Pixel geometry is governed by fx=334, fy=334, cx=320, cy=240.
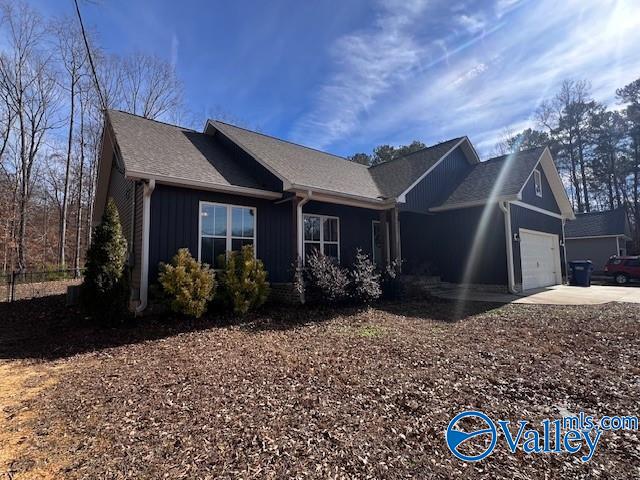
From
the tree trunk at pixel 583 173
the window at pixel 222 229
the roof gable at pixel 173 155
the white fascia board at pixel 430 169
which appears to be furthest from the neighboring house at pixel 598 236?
the window at pixel 222 229

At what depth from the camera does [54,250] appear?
69.6ft

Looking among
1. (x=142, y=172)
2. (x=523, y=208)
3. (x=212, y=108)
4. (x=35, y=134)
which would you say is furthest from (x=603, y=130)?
(x=35, y=134)

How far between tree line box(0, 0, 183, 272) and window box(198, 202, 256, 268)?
11787mm

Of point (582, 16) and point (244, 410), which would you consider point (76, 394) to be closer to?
point (244, 410)

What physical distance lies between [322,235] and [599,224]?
23.0 metres

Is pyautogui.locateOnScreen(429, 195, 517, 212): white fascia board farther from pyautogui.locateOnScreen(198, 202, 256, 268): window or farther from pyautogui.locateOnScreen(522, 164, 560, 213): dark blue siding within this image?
pyautogui.locateOnScreen(198, 202, 256, 268): window

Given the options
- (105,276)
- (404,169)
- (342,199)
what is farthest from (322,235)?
(105,276)

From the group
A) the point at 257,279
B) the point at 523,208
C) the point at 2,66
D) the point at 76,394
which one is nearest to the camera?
the point at 76,394

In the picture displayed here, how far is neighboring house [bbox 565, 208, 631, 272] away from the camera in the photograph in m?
22.5

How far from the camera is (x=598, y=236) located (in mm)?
22766

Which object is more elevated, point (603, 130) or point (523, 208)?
point (603, 130)

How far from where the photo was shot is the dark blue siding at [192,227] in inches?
299

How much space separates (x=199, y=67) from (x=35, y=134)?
14641 mm

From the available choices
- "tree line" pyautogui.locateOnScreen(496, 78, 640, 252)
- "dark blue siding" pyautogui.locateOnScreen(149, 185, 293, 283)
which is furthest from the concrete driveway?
"tree line" pyautogui.locateOnScreen(496, 78, 640, 252)
